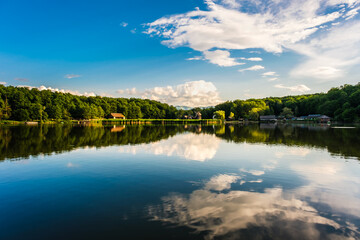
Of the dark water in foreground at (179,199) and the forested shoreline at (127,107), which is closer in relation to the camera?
the dark water in foreground at (179,199)

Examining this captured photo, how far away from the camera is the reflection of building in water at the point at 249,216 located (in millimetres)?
6625

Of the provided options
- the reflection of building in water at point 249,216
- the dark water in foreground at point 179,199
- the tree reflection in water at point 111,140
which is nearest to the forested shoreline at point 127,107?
the tree reflection in water at point 111,140

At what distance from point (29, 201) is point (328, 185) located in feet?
50.1

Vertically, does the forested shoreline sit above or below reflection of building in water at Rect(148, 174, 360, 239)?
above

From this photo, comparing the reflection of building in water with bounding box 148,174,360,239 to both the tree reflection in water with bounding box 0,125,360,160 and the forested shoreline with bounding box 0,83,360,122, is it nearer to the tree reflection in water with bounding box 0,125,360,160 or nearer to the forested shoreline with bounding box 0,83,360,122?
the tree reflection in water with bounding box 0,125,360,160

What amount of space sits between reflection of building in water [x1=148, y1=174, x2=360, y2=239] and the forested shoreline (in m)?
92.7

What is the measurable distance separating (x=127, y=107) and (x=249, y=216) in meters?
142

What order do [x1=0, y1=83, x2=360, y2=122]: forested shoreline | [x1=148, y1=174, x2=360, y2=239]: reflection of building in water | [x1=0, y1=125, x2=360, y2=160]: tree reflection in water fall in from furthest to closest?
1. [x1=0, y1=83, x2=360, y2=122]: forested shoreline
2. [x1=0, y1=125, x2=360, y2=160]: tree reflection in water
3. [x1=148, y1=174, x2=360, y2=239]: reflection of building in water

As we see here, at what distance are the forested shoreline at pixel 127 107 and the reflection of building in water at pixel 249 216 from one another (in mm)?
92681

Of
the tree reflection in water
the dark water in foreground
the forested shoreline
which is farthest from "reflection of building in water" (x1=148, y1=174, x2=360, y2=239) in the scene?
the forested shoreline

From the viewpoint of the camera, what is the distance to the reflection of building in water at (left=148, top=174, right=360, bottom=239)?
662 centimetres

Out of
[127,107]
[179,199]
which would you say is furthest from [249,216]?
[127,107]

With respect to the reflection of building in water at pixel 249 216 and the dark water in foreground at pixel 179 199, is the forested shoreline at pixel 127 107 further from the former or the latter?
the reflection of building in water at pixel 249 216

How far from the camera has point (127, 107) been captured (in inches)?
5635
